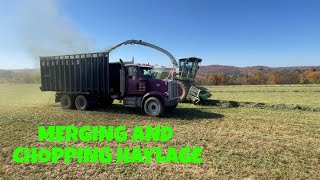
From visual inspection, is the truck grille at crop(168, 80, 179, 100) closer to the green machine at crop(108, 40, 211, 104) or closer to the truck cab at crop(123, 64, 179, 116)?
the truck cab at crop(123, 64, 179, 116)

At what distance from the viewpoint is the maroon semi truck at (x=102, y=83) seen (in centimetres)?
1201

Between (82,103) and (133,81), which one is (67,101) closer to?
(82,103)

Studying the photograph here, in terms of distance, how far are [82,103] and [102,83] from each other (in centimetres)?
193

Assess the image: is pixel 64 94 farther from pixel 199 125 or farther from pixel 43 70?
pixel 199 125

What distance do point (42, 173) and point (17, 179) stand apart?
46 centimetres

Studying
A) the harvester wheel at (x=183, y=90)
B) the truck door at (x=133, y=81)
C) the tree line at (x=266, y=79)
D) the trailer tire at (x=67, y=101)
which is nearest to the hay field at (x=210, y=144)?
the truck door at (x=133, y=81)

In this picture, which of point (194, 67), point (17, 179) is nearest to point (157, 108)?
point (17, 179)

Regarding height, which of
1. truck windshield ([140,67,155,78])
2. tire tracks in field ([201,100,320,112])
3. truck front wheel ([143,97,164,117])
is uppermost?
truck windshield ([140,67,155,78])

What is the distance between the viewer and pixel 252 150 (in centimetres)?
663

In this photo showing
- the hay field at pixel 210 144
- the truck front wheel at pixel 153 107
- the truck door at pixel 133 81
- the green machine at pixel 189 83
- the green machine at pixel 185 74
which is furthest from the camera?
the green machine at pixel 189 83

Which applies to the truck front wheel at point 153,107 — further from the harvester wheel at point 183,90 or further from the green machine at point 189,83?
the harvester wheel at point 183,90

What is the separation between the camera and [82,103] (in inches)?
537

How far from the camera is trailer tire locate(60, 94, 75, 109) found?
13913 mm

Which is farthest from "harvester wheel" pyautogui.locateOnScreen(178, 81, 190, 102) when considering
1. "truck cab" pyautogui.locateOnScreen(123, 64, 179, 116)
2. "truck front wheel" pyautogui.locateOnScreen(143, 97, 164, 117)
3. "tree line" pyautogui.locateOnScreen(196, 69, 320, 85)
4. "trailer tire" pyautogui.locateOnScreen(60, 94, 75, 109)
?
"tree line" pyautogui.locateOnScreen(196, 69, 320, 85)
